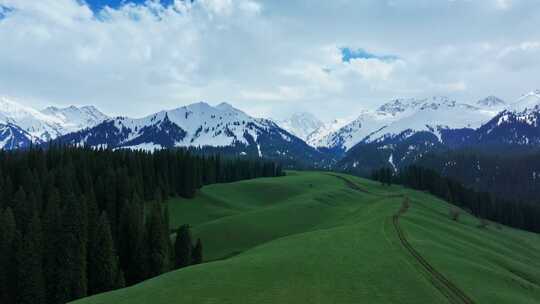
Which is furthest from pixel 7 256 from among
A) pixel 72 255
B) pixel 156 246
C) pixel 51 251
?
pixel 156 246

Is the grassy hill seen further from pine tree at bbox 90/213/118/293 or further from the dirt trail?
pine tree at bbox 90/213/118/293

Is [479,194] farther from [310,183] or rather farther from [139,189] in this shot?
[139,189]

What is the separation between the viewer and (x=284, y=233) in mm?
98125

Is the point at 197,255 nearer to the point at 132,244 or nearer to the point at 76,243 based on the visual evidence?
the point at 132,244

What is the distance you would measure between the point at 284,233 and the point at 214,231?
14306 mm

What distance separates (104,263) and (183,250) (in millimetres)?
13975

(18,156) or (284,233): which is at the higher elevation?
(18,156)

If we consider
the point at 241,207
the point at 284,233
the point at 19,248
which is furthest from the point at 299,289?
the point at 241,207

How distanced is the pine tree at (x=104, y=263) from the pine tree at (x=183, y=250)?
38.7 feet

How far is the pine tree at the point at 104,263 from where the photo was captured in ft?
208

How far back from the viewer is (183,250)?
75438 mm

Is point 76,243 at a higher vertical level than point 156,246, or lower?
higher

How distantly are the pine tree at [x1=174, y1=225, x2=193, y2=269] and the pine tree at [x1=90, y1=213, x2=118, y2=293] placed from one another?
1179 centimetres

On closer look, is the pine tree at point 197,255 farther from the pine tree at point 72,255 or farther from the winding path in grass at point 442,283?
the winding path in grass at point 442,283
